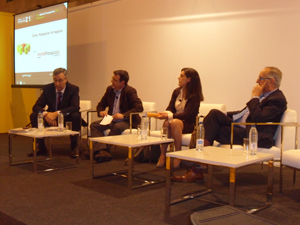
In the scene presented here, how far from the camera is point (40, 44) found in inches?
273

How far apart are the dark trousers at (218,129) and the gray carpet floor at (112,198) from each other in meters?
0.42

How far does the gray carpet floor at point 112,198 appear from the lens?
2.52 m

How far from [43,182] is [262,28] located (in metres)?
3.24

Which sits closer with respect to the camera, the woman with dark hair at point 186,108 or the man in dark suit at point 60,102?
the woman with dark hair at point 186,108

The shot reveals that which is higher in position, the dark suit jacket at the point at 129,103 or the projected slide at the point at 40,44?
the projected slide at the point at 40,44

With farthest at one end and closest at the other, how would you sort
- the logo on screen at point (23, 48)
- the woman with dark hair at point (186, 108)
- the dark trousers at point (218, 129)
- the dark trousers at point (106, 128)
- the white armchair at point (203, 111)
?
the logo on screen at point (23, 48) → the dark trousers at point (106, 128) → the woman with dark hair at point (186, 108) → the white armchair at point (203, 111) → the dark trousers at point (218, 129)

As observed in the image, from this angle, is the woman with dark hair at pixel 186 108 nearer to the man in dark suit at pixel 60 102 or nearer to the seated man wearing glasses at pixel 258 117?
the seated man wearing glasses at pixel 258 117

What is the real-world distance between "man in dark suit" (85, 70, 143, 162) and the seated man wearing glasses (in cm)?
133

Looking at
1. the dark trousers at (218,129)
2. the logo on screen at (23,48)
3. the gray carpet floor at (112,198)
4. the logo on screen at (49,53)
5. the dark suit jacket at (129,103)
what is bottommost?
the gray carpet floor at (112,198)

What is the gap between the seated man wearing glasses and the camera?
138 inches

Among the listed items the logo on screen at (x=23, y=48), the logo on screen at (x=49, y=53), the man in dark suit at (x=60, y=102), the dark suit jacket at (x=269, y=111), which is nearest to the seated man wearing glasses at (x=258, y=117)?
the dark suit jacket at (x=269, y=111)

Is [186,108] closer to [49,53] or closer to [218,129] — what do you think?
[218,129]

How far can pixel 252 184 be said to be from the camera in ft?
11.5

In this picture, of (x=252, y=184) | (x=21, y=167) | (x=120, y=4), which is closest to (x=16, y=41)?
(x=120, y=4)
